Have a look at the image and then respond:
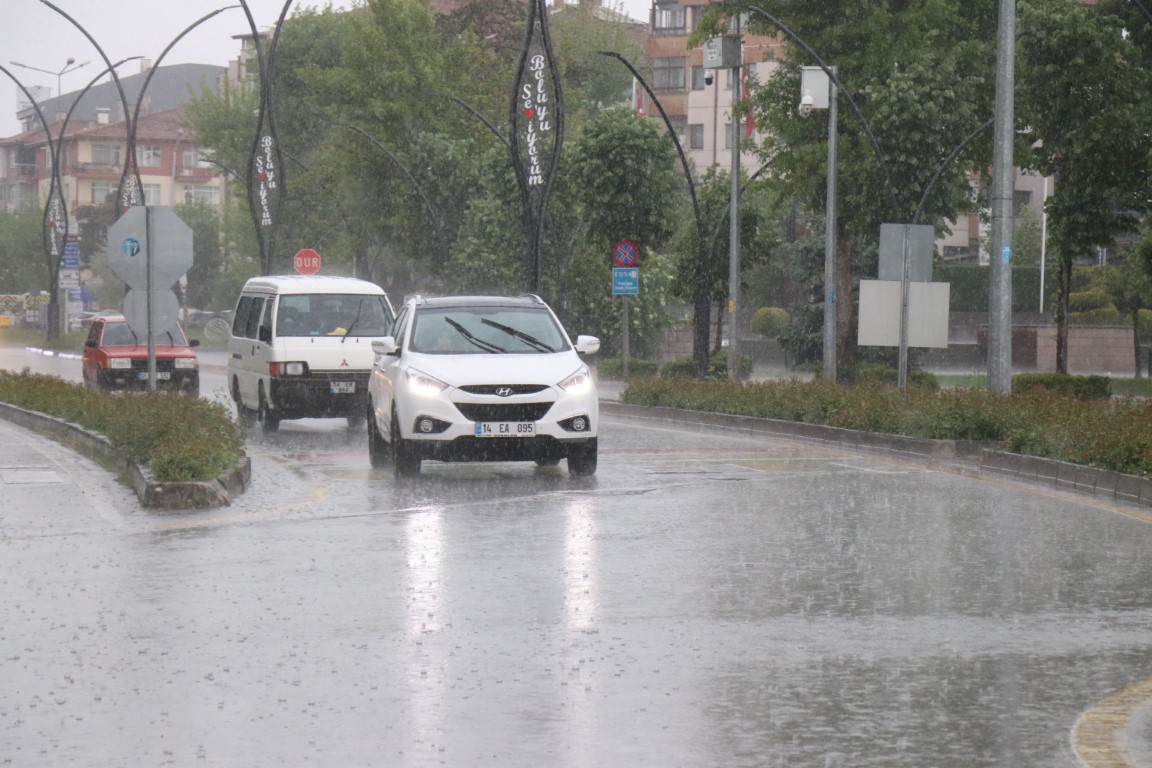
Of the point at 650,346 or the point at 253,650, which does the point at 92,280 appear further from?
the point at 253,650

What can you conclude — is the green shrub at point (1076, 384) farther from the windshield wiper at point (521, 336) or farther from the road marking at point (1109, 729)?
the road marking at point (1109, 729)

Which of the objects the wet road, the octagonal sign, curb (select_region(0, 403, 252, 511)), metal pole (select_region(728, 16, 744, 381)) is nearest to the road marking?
the wet road

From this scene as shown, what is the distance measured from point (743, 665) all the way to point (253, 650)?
2.20 meters

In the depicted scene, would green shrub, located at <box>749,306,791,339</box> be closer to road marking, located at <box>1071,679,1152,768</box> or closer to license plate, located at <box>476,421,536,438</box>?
license plate, located at <box>476,421,536,438</box>

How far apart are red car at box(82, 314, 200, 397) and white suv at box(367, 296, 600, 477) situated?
1355 cm

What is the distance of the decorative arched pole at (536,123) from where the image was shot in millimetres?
35781

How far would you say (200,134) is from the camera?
9025cm

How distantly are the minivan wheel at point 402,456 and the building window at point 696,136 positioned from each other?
9025 centimetres

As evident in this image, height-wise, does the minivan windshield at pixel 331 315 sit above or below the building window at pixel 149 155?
below

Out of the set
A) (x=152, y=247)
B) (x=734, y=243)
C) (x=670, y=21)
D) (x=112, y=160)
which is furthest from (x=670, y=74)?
(x=152, y=247)

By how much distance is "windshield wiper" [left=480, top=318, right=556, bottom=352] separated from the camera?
19.3 meters

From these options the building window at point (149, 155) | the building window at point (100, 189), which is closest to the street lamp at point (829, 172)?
the building window at point (100, 189)

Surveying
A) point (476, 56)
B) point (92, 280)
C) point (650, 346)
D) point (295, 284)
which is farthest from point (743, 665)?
point (92, 280)

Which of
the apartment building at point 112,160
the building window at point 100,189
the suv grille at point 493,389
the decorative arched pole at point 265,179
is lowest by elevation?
the suv grille at point 493,389
